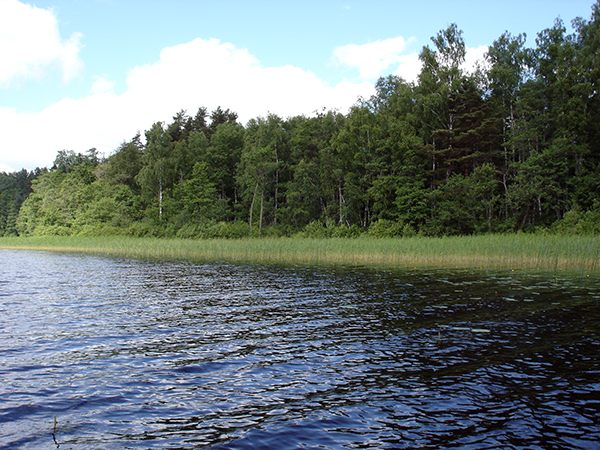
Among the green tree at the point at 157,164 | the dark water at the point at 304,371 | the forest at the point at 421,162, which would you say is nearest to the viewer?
the dark water at the point at 304,371

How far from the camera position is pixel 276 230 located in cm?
5447

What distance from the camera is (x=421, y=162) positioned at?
45.4 meters

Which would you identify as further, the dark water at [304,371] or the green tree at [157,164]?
the green tree at [157,164]

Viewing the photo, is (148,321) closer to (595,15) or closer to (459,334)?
(459,334)

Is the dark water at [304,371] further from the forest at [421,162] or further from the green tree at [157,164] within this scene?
the green tree at [157,164]

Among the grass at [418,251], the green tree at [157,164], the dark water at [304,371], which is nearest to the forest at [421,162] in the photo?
the green tree at [157,164]

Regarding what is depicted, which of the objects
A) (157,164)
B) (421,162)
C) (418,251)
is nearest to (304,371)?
(418,251)

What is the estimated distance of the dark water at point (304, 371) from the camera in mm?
4875

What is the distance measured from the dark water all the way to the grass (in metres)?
7.98

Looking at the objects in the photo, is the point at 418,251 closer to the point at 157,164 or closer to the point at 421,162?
the point at 421,162

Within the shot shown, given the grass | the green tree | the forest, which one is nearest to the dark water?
the grass

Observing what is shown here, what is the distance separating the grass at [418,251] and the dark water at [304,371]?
314 inches

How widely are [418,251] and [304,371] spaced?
19635mm

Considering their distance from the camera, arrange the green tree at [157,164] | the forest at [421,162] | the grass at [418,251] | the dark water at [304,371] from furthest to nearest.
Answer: the green tree at [157,164] < the forest at [421,162] < the grass at [418,251] < the dark water at [304,371]
